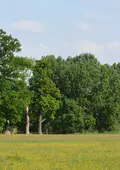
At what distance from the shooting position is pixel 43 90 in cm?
8694

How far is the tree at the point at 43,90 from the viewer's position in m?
85.3

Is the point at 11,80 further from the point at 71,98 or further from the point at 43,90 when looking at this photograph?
the point at 71,98

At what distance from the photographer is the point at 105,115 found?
310ft

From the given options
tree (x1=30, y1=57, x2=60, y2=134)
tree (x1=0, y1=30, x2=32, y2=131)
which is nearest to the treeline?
tree (x1=30, y1=57, x2=60, y2=134)

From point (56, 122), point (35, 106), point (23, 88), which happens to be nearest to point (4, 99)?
point (23, 88)

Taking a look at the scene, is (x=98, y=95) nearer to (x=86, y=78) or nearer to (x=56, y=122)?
(x=86, y=78)

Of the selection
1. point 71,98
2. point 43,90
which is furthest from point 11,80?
point 71,98

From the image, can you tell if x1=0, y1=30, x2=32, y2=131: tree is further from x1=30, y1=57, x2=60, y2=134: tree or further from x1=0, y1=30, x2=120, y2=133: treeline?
x1=30, y1=57, x2=60, y2=134: tree

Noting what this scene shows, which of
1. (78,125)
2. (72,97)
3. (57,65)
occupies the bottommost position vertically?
(78,125)

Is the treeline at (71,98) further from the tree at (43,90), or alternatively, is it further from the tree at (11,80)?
the tree at (11,80)

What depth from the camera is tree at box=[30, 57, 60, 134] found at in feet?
280

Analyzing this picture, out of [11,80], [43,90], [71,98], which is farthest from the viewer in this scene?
[71,98]

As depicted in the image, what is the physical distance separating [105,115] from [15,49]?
28.7m

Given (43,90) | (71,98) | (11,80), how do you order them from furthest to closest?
(71,98), (43,90), (11,80)
